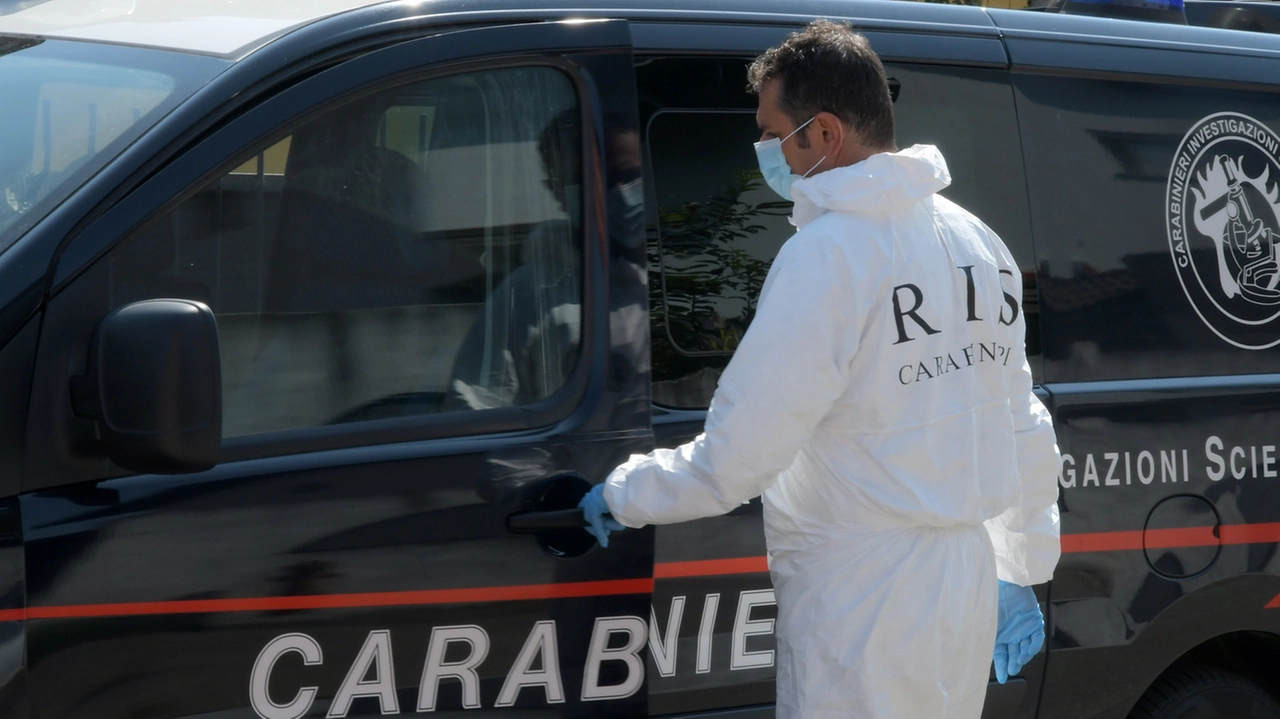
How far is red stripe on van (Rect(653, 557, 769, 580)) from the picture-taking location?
248 centimetres

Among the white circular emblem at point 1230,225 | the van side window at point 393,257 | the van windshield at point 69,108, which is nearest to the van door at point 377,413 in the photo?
the van side window at point 393,257

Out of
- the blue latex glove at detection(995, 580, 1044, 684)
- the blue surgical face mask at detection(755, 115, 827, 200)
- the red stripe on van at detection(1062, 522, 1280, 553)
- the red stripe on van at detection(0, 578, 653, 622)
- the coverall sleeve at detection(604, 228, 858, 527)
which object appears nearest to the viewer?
the red stripe on van at detection(0, 578, 653, 622)

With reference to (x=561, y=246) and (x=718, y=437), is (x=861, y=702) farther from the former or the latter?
(x=561, y=246)

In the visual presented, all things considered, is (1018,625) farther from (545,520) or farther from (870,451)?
(545,520)

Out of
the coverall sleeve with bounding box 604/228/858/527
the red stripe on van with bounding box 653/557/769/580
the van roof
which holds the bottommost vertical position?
the red stripe on van with bounding box 653/557/769/580

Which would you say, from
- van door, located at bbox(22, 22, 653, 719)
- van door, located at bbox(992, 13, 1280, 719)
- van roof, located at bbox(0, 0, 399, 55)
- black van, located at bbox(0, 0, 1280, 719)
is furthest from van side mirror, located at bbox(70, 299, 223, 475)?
van door, located at bbox(992, 13, 1280, 719)

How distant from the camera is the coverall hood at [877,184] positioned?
2264 millimetres

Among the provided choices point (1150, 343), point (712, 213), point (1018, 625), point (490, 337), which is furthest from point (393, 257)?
point (1150, 343)

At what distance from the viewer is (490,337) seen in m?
2.43

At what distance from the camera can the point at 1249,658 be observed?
324cm

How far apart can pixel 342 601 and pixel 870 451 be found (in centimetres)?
89

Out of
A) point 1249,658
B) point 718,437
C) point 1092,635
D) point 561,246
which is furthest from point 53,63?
point 1249,658

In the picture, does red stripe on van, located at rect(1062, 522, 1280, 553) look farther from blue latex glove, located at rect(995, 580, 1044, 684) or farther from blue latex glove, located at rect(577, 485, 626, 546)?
blue latex glove, located at rect(577, 485, 626, 546)

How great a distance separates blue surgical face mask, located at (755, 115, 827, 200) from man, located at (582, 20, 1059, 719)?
68 millimetres
